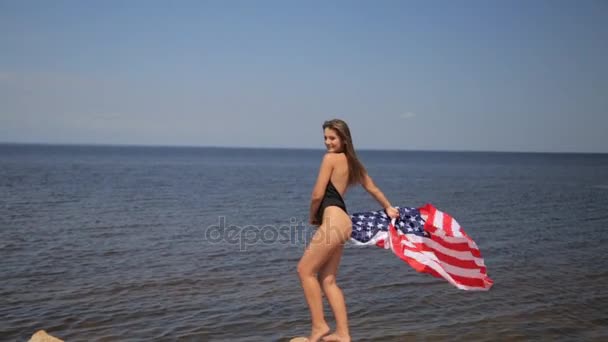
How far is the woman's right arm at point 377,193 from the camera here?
17.8 ft

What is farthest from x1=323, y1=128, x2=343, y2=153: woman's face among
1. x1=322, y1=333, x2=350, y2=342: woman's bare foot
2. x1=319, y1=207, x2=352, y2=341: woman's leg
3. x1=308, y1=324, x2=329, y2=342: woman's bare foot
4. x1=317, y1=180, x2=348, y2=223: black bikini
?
x1=322, y1=333, x2=350, y2=342: woman's bare foot

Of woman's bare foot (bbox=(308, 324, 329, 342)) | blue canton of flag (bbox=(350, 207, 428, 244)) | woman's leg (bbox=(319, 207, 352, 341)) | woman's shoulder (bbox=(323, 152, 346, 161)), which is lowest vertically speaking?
woman's bare foot (bbox=(308, 324, 329, 342))

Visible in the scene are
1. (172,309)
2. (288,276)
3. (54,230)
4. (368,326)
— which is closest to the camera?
(368,326)

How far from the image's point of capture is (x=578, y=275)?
37.2ft

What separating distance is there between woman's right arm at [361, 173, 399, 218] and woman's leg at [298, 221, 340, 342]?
703mm

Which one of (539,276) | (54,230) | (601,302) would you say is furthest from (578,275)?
(54,230)

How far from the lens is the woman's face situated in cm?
512

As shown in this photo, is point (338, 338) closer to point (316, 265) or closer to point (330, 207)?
point (316, 265)

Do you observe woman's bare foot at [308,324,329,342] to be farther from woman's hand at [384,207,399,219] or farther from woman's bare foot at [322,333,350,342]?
woman's hand at [384,207,399,219]

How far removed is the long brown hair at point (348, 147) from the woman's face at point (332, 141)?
0.11 ft

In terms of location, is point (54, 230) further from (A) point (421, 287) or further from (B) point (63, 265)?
(A) point (421, 287)

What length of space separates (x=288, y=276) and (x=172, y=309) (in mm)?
3117

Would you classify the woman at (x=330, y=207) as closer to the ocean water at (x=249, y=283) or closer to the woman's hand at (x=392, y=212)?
the woman's hand at (x=392, y=212)

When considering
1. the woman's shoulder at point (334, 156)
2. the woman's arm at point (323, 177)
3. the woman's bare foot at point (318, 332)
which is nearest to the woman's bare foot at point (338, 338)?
the woman's bare foot at point (318, 332)
